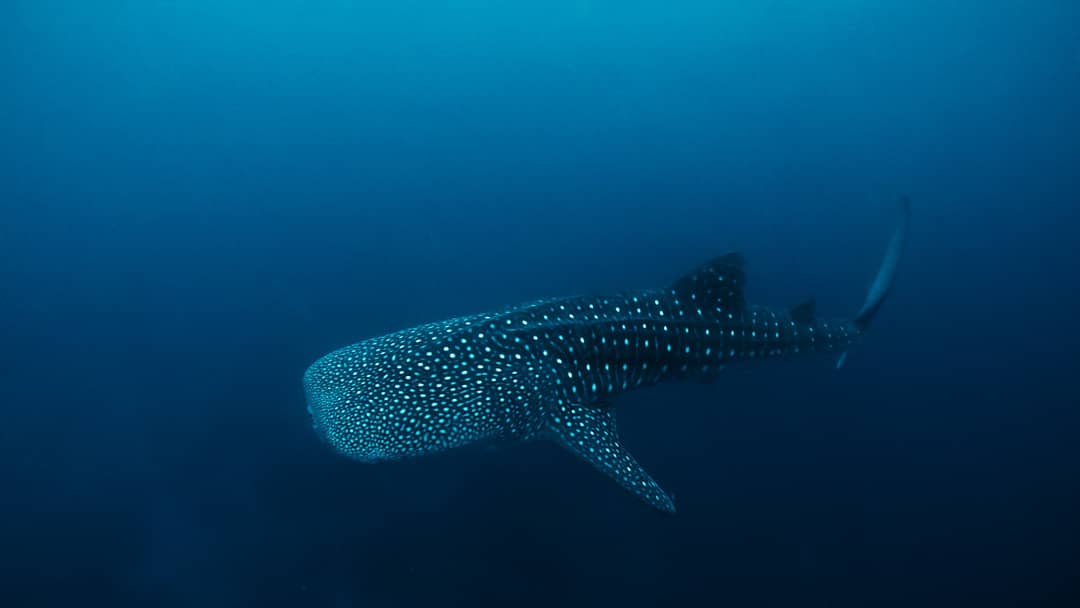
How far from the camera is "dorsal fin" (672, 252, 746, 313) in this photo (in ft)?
16.8

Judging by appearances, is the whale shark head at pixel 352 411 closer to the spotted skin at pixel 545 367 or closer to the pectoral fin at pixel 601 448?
the spotted skin at pixel 545 367

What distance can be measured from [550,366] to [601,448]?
0.77 metres

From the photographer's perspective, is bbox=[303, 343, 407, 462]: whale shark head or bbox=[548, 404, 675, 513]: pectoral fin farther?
bbox=[548, 404, 675, 513]: pectoral fin

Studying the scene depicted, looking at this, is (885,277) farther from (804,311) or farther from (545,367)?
(545,367)

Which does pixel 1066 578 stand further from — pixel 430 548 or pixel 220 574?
pixel 220 574

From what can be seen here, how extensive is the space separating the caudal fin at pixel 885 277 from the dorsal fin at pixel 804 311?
810 millimetres

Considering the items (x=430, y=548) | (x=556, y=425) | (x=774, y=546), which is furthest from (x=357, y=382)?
(x=774, y=546)

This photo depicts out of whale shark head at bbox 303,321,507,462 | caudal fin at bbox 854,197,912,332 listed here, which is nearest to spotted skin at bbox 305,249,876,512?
whale shark head at bbox 303,321,507,462

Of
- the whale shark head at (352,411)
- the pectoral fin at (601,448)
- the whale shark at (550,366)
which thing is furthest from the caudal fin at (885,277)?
the whale shark head at (352,411)

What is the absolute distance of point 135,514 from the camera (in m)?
5.27

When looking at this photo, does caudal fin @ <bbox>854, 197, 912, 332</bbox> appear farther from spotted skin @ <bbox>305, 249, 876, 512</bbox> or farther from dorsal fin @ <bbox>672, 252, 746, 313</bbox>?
dorsal fin @ <bbox>672, 252, 746, 313</bbox>

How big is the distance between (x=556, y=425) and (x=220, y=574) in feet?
11.0

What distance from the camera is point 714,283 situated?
5.14 meters

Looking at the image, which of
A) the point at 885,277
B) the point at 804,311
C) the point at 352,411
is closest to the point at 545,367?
the point at 352,411
